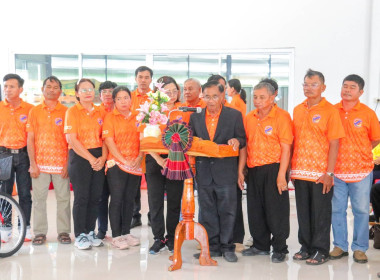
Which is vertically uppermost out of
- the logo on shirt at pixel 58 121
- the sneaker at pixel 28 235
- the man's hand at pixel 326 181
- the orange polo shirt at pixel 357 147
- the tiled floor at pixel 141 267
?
Result: the logo on shirt at pixel 58 121

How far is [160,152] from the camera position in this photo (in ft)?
14.1

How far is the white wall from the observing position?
26.9ft

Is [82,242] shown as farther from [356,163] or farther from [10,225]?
[356,163]

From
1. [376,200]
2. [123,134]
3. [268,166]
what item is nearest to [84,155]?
[123,134]

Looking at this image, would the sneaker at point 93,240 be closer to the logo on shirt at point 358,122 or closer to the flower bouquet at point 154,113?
the flower bouquet at point 154,113

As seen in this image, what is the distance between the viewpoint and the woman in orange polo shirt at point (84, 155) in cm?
466

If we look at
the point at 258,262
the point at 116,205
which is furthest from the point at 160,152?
the point at 258,262

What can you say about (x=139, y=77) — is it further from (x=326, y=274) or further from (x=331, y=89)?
(x=331, y=89)

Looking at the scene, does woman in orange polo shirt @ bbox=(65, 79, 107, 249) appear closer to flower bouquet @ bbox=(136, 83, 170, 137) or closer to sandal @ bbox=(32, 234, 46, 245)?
sandal @ bbox=(32, 234, 46, 245)

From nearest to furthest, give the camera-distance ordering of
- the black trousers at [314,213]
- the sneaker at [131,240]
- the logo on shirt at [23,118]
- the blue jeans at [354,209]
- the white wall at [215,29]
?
1. the black trousers at [314,213]
2. the blue jeans at [354,209]
3. the sneaker at [131,240]
4. the logo on shirt at [23,118]
5. the white wall at [215,29]

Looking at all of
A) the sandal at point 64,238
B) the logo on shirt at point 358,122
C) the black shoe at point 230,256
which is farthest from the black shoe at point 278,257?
the sandal at point 64,238

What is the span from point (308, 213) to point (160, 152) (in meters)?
1.38

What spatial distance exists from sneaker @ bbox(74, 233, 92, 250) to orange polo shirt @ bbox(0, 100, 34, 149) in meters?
1.08

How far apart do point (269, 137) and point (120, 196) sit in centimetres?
150
